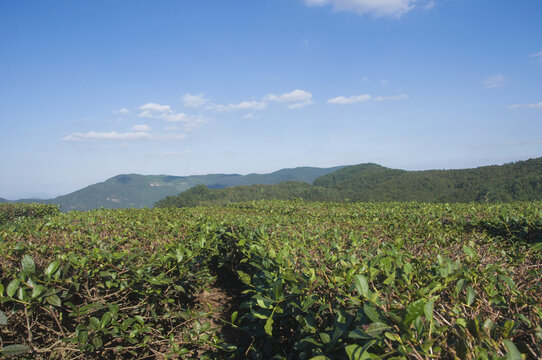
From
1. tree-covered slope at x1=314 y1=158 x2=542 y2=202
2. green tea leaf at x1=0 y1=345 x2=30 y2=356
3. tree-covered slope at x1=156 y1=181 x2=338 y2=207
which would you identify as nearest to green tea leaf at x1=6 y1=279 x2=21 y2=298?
green tea leaf at x1=0 y1=345 x2=30 y2=356

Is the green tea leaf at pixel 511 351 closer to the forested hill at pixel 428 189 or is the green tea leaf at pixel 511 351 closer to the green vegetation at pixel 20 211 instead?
the green vegetation at pixel 20 211

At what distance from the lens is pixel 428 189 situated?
8250 centimetres

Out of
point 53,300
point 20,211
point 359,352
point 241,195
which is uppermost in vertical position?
point 359,352

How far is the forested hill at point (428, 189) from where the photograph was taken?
184 feet

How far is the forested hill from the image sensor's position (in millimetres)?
56181

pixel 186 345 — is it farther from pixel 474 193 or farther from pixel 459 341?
pixel 474 193

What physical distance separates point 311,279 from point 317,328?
27 cm

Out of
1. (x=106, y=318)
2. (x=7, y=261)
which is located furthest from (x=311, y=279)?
(x=7, y=261)

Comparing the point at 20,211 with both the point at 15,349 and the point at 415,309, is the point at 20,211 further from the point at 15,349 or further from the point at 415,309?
the point at 415,309

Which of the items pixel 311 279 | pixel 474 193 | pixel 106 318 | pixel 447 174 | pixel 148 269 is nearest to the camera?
pixel 311 279

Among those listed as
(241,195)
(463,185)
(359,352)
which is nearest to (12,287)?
(359,352)

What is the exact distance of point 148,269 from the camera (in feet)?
8.52

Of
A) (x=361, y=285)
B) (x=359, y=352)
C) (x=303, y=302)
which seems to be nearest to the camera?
(x=359, y=352)

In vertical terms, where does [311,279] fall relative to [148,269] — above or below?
above
